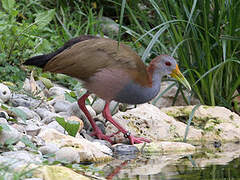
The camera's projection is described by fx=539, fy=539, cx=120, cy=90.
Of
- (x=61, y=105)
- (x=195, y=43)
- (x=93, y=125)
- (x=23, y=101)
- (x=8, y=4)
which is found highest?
(x=8, y=4)

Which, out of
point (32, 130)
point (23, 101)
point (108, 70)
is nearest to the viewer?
point (32, 130)

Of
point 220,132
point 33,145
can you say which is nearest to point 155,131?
point 220,132

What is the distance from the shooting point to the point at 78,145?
163 inches

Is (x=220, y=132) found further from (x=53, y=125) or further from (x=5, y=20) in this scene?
(x=5, y=20)

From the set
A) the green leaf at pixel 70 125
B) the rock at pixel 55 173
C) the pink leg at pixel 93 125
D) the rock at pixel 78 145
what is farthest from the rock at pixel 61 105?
the rock at pixel 55 173

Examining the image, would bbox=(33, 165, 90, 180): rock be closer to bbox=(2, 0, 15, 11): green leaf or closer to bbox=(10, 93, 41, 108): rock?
bbox=(10, 93, 41, 108): rock

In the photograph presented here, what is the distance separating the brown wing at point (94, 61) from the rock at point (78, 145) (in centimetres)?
82

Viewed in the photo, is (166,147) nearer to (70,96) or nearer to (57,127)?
(57,127)

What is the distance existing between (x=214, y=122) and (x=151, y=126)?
67 centimetres

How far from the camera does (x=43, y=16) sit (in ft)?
21.3

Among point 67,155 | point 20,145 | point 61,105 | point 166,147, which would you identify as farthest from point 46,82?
point 67,155

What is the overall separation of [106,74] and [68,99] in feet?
3.14

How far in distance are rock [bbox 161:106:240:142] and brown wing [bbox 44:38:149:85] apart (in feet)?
2.88

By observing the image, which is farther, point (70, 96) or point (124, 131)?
point (70, 96)
